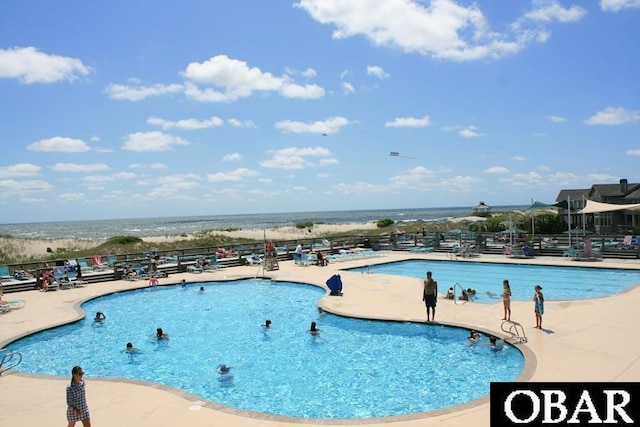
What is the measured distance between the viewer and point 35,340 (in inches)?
561

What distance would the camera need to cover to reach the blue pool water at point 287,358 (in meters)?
9.88

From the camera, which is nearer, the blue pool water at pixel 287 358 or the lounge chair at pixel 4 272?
the blue pool water at pixel 287 358

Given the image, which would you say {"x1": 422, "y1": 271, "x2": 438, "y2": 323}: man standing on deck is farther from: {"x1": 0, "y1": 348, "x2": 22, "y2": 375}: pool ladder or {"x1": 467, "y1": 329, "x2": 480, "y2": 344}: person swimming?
{"x1": 0, "y1": 348, "x2": 22, "y2": 375}: pool ladder

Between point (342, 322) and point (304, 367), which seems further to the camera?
point (342, 322)

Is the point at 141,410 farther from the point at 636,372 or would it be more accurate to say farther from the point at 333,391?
the point at 636,372

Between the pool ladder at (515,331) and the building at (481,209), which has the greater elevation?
the building at (481,209)

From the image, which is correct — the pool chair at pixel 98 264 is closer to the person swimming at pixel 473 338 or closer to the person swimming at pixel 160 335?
the person swimming at pixel 160 335

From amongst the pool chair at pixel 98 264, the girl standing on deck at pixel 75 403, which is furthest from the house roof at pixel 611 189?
the girl standing on deck at pixel 75 403

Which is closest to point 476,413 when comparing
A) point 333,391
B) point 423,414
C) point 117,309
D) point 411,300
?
point 423,414

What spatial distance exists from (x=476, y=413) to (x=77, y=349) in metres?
11.3

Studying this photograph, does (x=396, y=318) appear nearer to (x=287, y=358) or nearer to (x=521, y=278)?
(x=287, y=358)

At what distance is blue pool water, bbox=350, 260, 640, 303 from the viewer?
18781 millimetres

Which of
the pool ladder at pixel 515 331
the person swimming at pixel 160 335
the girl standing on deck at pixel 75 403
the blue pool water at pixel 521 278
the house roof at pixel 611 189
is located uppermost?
the house roof at pixel 611 189

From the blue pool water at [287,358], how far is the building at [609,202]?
31.0 meters
